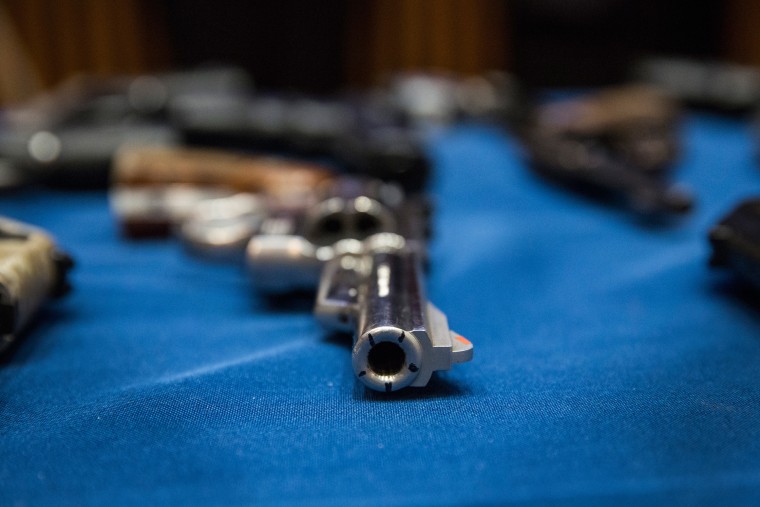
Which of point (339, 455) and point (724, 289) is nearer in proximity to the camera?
point (339, 455)

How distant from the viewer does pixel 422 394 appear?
0.56 meters

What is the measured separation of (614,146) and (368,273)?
79 centimetres

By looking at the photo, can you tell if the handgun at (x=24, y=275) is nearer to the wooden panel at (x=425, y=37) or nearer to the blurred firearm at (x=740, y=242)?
the blurred firearm at (x=740, y=242)

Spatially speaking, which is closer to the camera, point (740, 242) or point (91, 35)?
point (740, 242)

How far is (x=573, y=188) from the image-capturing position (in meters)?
1.23

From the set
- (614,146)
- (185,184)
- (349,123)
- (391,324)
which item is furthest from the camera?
(349,123)

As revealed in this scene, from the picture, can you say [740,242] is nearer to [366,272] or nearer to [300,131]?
[366,272]

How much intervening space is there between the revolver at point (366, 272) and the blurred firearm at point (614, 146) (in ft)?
1.28

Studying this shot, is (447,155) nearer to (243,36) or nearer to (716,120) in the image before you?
(716,120)

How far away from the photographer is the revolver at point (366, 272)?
0.54 m

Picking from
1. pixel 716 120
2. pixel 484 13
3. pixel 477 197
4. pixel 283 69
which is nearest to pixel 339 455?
pixel 477 197

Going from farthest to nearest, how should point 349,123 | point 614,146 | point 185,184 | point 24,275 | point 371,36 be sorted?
point 371,36 → point 349,123 → point 614,146 → point 185,184 → point 24,275

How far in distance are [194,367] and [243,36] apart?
76.3 inches

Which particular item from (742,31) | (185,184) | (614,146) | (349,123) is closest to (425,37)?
(742,31)
